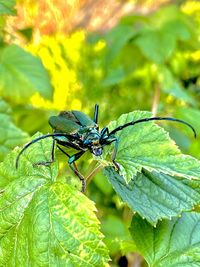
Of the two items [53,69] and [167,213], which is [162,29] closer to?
[53,69]

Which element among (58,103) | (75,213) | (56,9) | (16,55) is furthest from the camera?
(56,9)

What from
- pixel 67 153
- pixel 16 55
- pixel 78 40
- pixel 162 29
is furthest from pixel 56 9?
pixel 67 153

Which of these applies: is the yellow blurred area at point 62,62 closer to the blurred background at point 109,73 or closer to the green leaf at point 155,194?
the blurred background at point 109,73

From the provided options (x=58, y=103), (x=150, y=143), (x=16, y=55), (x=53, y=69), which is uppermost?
(x=53, y=69)

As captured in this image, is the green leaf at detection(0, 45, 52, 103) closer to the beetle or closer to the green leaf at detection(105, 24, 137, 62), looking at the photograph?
the green leaf at detection(105, 24, 137, 62)

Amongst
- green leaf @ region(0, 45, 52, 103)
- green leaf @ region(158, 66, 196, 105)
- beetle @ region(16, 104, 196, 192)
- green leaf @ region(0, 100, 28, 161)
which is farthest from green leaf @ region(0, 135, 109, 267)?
green leaf @ region(158, 66, 196, 105)

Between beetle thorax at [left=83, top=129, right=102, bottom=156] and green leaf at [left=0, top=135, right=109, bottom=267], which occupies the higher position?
beetle thorax at [left=83, top=129, right=102, bottom=156]
